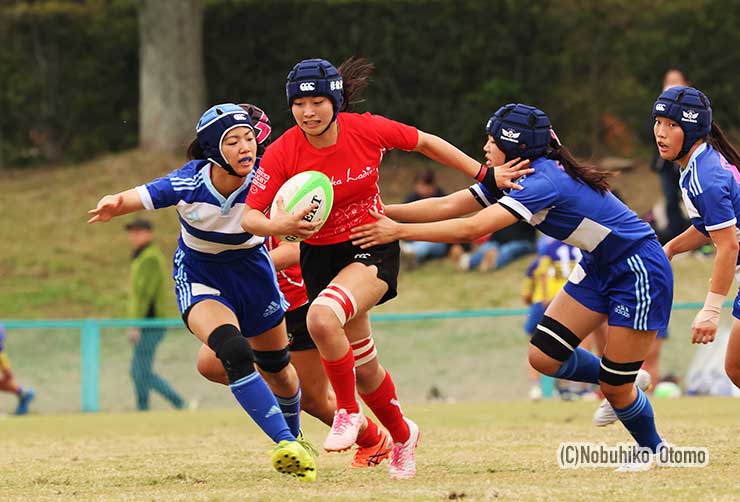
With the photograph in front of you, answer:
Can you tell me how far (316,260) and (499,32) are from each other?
14.0m

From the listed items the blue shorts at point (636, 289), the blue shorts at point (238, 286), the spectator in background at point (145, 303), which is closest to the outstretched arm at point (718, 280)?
the blue shorts at point (636, 289)

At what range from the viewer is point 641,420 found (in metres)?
7.21

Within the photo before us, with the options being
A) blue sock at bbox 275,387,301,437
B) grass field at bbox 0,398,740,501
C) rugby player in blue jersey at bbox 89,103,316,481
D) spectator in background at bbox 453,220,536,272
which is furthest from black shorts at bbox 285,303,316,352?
spectator in background at bbox 453,220,536,272

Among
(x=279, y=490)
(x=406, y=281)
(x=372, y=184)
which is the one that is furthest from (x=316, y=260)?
(x=406, y=281)

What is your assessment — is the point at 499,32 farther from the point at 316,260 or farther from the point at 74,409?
the point at 316,260

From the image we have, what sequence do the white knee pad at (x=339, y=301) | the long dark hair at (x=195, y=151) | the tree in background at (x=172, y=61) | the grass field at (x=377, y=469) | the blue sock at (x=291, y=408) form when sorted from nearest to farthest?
1. the grass field at (x=377, y=469)
2. the white knee pad at (x=339, y=301)
3. the long dark hair at (x=195, y=151)
4. the blue sock at (x=291, y=408)
5. the tree in background at (x=172, y=61)

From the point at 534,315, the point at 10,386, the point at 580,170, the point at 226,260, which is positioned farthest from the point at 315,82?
the point at 10,386

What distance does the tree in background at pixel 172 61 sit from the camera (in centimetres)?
2123

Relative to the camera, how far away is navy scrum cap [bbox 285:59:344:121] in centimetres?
705

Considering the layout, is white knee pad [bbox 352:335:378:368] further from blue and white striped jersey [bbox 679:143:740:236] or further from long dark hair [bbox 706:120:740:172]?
long dark hair [bbox 706:120:740:172]

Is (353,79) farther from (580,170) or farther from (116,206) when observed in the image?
(116,206)

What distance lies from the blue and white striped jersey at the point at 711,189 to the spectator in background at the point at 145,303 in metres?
8.33

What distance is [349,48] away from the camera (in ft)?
69.1

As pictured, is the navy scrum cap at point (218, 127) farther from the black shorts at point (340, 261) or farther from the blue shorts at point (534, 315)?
the blue shorts at point (534, 315)
